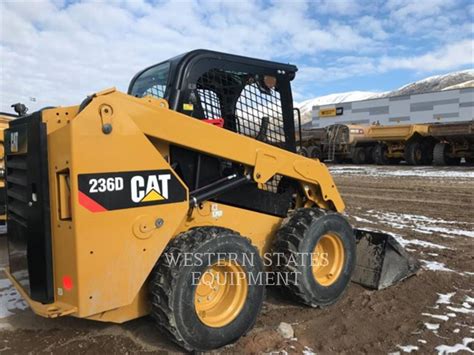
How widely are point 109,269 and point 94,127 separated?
2.94ft

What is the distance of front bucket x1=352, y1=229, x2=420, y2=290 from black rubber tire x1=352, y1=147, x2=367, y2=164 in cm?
1913

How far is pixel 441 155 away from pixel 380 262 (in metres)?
16.9

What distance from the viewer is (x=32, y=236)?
9.60 ft

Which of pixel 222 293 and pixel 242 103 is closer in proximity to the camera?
pixel 222 293

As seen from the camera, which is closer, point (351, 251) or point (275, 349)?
point (275, 349)

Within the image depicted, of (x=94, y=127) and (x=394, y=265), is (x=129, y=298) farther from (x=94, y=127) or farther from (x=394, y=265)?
(x=394, y=265)

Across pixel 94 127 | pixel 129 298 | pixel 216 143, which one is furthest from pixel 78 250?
pixel 216 143

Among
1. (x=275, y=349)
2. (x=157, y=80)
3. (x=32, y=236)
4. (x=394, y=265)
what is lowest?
(x=275, y=349)

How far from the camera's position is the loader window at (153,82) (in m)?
3.71

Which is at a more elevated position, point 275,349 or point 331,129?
point 331,129

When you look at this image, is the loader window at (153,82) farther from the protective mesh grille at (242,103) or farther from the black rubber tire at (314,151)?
the black rubber tire at (314,151)

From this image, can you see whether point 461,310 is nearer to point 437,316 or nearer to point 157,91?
point 437,316

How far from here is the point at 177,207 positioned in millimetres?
3062

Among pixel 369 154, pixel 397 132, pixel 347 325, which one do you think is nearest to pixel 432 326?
pixel 347 325
